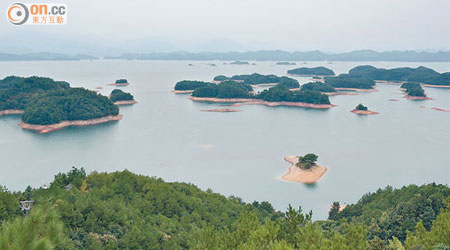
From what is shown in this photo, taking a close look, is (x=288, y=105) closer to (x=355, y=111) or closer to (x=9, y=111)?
(x=355, y=111)

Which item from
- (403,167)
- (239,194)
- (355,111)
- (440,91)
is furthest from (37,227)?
(440,91)

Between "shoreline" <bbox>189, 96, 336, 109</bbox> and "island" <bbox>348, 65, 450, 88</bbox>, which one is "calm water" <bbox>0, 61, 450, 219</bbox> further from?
"island" <bbox>348, 65, 450, 88</bbox>

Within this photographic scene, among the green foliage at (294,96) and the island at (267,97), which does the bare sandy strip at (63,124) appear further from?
the green foliage at (294,96)

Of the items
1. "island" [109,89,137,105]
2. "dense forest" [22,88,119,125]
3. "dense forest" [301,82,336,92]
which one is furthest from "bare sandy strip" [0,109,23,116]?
"dense forest" [301,82,336,92]

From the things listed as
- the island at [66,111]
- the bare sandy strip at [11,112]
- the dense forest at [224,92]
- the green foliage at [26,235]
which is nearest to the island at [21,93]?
the bare sandy strip at [11,112]

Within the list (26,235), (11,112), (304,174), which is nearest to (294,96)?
(304,174)

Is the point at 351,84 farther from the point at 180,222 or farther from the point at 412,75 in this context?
the point at 180,222
